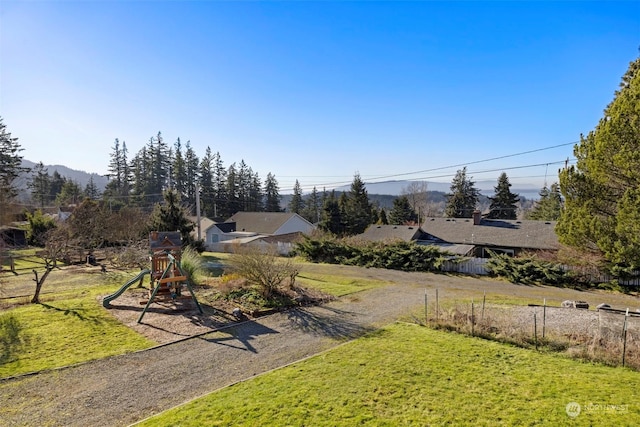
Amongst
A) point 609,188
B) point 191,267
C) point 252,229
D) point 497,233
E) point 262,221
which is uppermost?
point 609,188

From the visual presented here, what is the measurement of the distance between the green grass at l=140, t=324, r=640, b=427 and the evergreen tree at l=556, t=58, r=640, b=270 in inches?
373

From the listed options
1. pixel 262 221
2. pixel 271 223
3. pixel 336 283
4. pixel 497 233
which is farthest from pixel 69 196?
pixel 497 233

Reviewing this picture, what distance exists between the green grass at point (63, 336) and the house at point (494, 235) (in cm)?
2220

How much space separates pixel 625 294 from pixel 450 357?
14065 millimetres

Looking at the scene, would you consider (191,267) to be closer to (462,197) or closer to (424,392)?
(424,392)

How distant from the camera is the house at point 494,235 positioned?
79.3 ft

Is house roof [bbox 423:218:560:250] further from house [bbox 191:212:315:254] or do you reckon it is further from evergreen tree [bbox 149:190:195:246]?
evergreen tree [bbox 149:190:195:246]

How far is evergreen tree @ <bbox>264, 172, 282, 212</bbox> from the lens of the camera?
6359cm

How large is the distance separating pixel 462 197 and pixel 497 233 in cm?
2230

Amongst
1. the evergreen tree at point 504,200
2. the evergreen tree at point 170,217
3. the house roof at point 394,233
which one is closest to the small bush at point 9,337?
the evergreen tree at point 170,217

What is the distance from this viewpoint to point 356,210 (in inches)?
1705

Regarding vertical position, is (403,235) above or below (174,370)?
above

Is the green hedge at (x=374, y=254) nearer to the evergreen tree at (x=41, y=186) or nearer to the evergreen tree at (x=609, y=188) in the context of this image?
the evergreen tree at (x=609, y=188)

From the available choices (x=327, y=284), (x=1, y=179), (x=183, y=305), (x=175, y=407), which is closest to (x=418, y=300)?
(x=327, y=284)
